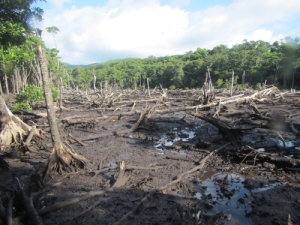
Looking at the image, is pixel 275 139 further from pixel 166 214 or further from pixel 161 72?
pixel 161 72

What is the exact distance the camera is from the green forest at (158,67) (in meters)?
8.05

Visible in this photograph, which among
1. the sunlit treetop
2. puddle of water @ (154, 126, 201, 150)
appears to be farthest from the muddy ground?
the sunlit treetop

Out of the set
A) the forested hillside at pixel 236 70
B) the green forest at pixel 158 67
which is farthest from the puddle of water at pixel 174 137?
the forested hillside at pixel 236 70

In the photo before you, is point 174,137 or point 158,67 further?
point 158,67

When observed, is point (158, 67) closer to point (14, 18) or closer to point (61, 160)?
point (14, 18)

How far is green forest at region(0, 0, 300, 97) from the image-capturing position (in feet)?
26.4

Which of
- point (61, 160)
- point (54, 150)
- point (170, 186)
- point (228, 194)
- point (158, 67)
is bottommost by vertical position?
point (228, 194)

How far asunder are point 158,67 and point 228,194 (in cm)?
7177

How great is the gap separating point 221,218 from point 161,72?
68.0 meters

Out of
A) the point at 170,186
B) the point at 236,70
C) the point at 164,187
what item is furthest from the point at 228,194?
the point at 236,70

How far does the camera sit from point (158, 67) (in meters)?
74.4

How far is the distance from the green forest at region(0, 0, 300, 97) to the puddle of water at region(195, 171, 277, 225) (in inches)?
298

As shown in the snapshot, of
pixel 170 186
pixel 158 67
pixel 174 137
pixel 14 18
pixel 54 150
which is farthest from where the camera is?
pixel 158 67

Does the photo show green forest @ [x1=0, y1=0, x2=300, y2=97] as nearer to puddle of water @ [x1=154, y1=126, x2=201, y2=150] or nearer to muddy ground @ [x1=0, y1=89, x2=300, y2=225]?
muddy ground @ [x1=0, y1=89, x2=300, y2=225]
